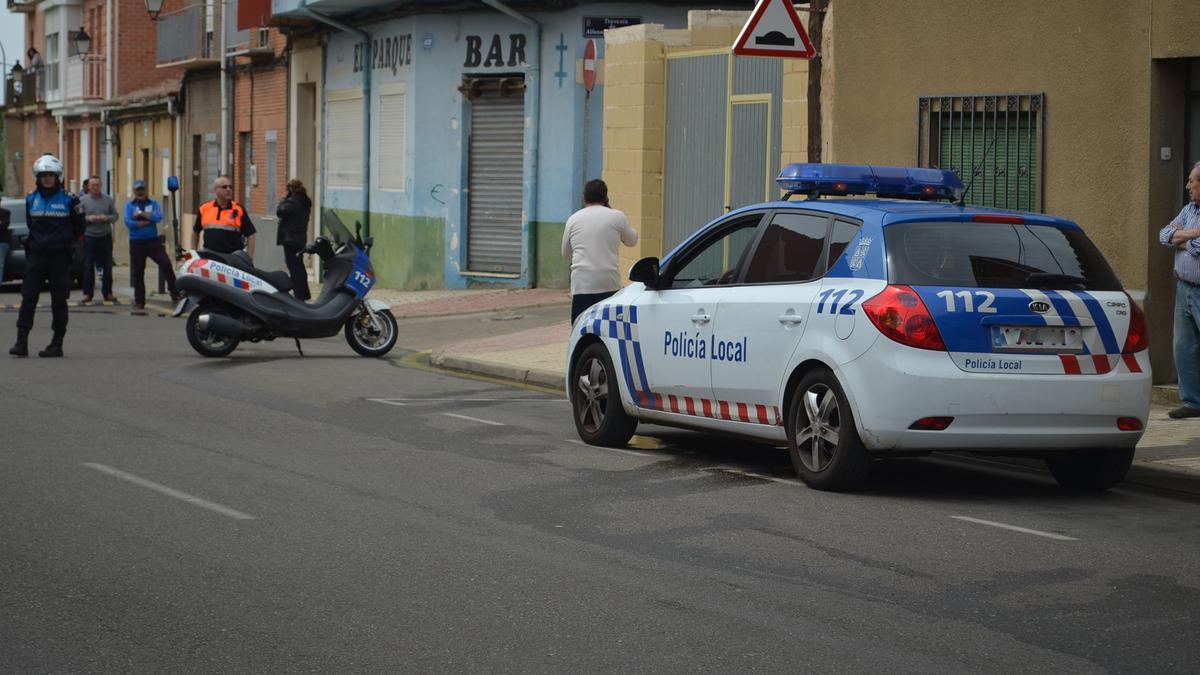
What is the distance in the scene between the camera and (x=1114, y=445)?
9062 mm

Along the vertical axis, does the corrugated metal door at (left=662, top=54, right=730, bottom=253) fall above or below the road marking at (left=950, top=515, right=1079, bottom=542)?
above

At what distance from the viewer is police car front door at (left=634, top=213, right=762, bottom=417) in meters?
10.1

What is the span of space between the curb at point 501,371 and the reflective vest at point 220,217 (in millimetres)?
5763

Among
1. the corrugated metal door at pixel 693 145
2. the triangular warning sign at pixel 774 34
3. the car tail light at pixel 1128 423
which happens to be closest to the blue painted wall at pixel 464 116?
the corrugated metal door at pixel 693 145

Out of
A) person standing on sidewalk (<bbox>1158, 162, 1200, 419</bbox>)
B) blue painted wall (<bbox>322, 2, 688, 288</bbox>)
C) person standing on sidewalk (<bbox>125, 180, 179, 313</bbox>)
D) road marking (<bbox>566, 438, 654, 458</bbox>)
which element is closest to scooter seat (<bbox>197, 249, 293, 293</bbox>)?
road marking (<bbox>566, 438, 654, 458</bbox>)

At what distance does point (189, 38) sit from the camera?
38.7 m

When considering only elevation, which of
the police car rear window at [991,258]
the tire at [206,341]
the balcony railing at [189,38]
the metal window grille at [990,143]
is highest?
the balcony railing at [189,38]

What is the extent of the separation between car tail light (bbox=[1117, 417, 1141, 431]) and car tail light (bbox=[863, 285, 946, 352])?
1048 millimetres

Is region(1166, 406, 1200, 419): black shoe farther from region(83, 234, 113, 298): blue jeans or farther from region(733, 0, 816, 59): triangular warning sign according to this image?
region(83, 234, 113, 298): blue jeans

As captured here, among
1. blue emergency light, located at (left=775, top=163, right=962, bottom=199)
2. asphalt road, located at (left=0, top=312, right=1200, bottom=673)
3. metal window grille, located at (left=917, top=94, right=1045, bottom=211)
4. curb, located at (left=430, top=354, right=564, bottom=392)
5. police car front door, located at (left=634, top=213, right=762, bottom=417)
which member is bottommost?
asphalt road, located at (left=0, top=312, right=1200, bottom=673)

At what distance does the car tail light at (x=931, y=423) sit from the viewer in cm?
871

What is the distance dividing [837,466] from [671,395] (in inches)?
64.9

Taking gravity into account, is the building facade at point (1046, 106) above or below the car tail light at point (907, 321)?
above

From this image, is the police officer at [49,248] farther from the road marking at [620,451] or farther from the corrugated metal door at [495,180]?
the corrugated metal door at [495,180]
